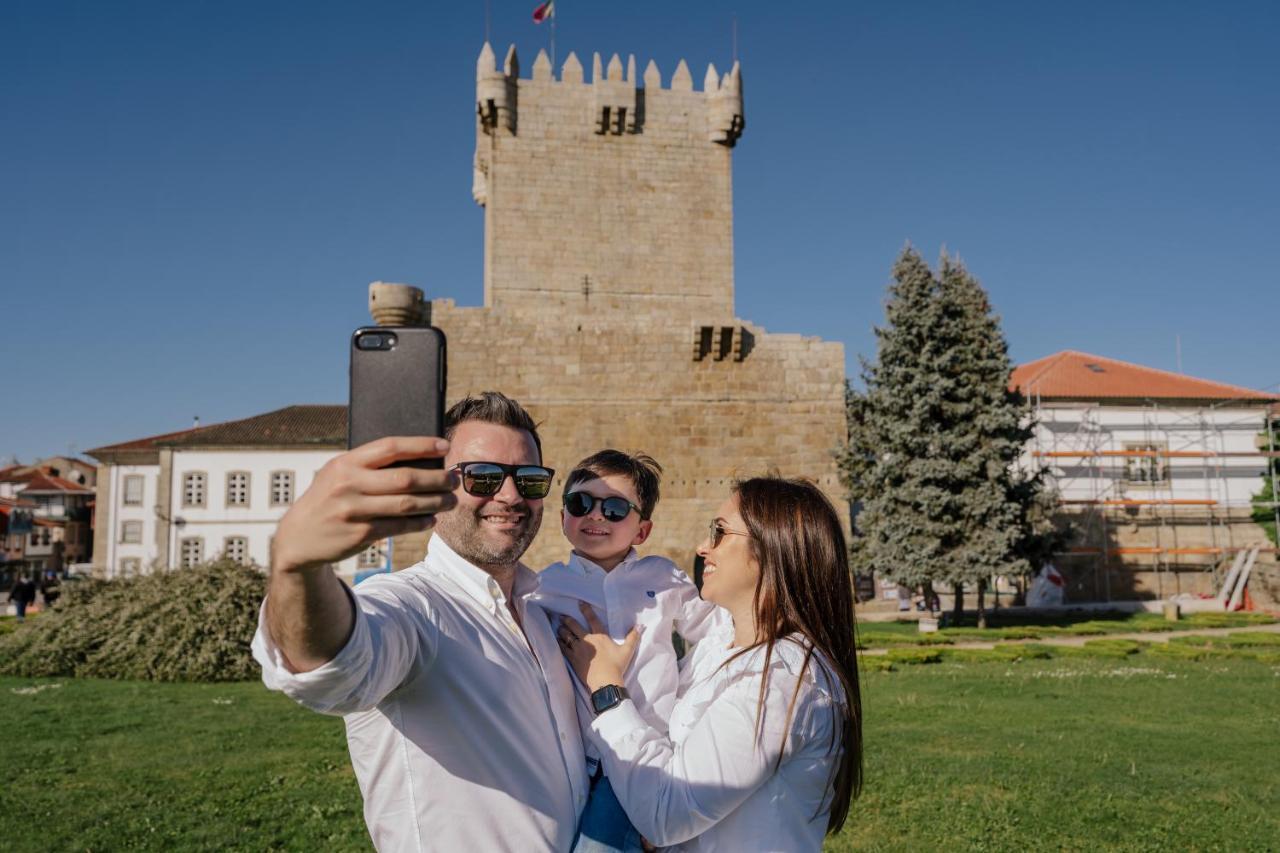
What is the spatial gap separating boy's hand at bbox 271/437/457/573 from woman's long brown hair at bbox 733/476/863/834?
1.29m

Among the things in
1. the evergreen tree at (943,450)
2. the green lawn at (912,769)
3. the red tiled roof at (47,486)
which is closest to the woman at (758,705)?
the green lawn at (912,769)

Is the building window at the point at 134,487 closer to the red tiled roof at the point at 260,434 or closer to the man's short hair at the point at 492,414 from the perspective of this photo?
the red tiled roof at the point at 260,434

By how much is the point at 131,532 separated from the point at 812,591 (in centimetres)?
4120

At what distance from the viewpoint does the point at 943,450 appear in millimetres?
19984

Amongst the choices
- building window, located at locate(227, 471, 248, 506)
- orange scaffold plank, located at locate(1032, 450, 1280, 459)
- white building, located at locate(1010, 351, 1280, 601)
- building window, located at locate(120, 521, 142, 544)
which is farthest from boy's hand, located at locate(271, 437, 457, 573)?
building window, located at locate(120, 521, 142, 544)

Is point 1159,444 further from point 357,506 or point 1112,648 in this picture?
point 357,506

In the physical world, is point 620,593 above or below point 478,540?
below

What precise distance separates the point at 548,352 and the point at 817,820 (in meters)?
18.6

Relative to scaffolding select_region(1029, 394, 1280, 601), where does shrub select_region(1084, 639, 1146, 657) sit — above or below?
below

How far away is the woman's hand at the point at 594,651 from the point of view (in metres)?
2.37

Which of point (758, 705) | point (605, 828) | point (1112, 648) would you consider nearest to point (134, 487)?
point (1112, 648)

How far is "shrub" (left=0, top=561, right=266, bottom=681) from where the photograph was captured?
41.3 ft

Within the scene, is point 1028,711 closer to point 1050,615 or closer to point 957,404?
point 957,404

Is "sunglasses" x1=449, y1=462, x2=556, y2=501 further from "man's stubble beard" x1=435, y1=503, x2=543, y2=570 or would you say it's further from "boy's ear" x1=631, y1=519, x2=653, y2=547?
"boy's ear" x1=631, y1=519, x2=653, y2=547
